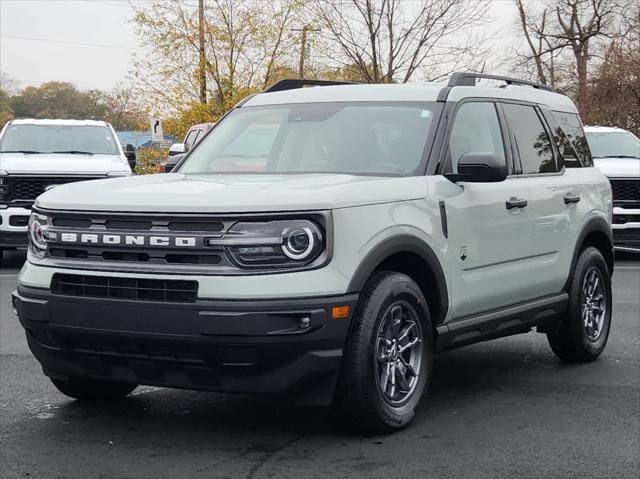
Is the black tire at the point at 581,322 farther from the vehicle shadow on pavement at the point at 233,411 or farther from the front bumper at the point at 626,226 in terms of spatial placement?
the front bumper at the point at 626,226

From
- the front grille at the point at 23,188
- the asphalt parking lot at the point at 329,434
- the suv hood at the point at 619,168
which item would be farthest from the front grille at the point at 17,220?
the suv hood at the point at 619,168

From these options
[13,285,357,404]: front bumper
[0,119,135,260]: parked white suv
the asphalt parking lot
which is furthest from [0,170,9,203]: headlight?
[13,285,357,404]: front bumper

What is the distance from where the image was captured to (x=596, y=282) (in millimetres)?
7809

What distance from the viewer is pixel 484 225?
245 inches

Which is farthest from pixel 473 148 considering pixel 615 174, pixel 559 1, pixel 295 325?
pixel 559 1

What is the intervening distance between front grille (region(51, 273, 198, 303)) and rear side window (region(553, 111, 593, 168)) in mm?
3506

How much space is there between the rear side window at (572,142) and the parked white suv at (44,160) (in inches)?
318

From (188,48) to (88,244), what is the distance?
1037 inches

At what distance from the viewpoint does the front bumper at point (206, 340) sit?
4.85 m

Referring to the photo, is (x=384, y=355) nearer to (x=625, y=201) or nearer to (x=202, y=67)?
(x=625, y=201)

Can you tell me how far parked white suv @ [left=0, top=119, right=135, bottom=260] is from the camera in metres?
14.4

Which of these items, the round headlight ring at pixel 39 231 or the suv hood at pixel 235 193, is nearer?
the suv hood at pixel 235 193

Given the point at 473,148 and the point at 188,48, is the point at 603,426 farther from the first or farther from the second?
the point at 188,48

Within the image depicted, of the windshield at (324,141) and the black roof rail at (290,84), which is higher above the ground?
the black roof rail at (290,84)
